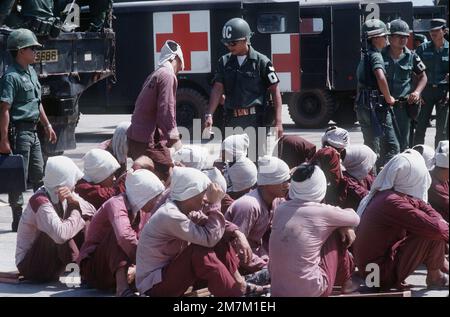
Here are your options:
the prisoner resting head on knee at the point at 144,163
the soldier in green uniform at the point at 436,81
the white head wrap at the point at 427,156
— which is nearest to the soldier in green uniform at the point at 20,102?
the prisoner resting head on knee at the point at 144,163

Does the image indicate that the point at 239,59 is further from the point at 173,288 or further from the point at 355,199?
the point at 173,288

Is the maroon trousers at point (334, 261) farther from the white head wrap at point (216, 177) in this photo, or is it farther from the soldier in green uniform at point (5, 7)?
the soldier in green uniform at point (5, 7)

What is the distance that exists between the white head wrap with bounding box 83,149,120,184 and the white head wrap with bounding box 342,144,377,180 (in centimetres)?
165

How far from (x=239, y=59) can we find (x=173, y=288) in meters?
3.20

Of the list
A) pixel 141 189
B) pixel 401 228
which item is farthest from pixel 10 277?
pixel 401 228

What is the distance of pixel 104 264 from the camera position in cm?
743

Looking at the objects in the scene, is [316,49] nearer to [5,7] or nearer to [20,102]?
[5,7]

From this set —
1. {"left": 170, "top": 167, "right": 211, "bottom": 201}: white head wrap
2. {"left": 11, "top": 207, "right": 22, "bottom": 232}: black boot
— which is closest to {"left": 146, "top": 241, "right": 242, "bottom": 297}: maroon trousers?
{"left": 170, "top": 167, "right": 211, "bottom": 201}: white head wrap

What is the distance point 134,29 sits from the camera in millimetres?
17719

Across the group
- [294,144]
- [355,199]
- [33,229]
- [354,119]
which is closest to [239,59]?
[294,144]

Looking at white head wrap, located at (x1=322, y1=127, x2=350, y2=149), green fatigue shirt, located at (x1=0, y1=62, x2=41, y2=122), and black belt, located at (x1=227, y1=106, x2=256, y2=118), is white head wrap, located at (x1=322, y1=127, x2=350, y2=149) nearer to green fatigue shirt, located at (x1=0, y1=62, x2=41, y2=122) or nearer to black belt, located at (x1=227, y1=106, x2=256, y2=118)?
black belt, located at (x1=227, y1=106, x2=256, y2=118)

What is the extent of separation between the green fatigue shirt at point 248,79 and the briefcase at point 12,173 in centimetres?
175

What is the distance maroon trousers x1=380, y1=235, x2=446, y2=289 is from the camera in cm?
713

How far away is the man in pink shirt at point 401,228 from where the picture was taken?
704cm
